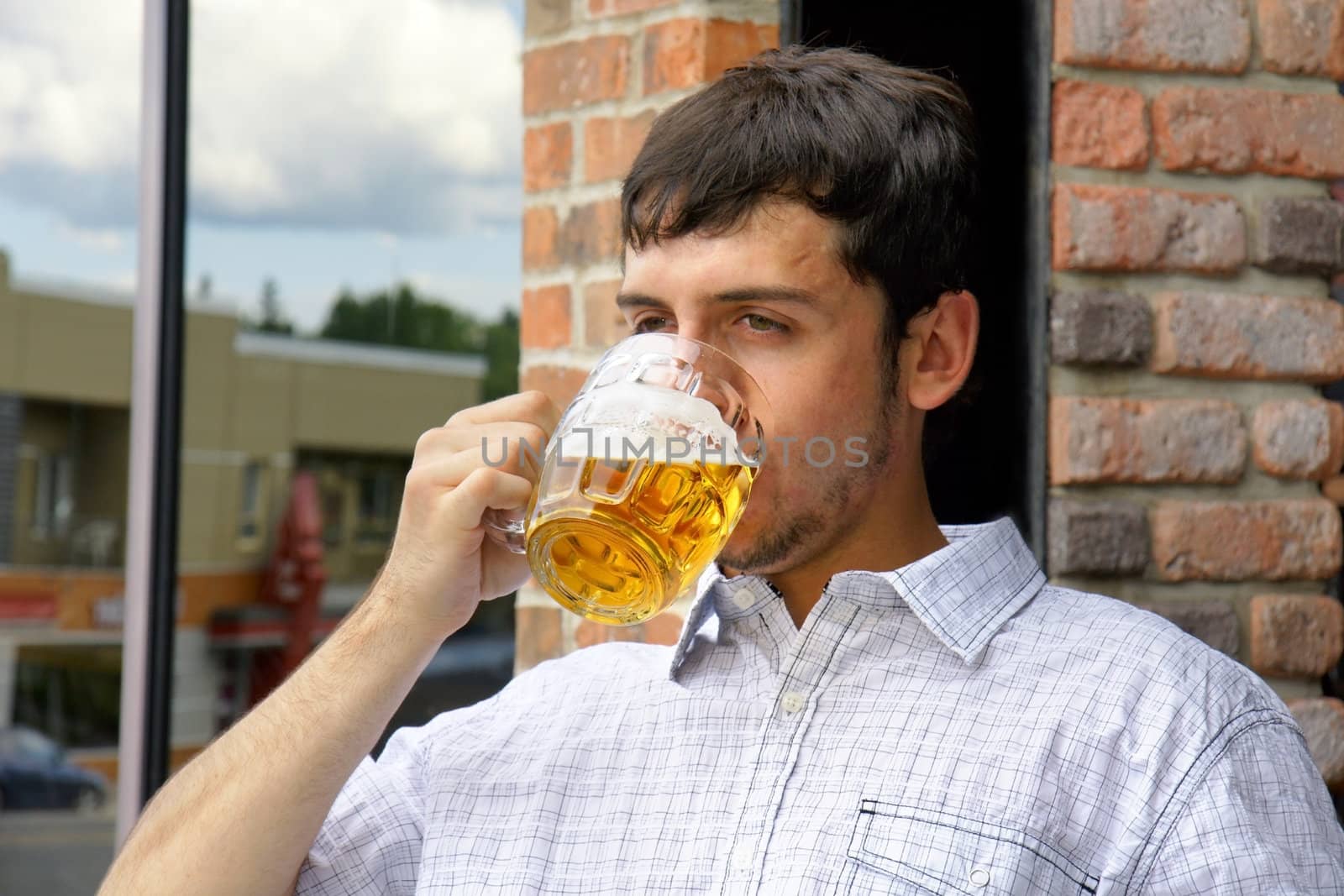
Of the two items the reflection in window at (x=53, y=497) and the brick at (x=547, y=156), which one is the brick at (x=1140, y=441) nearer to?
the brick at (x=547, y=156)

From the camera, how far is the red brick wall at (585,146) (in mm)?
1515

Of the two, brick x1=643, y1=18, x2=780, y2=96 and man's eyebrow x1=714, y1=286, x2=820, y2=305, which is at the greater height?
brick x1=643, y1=18, x2=780, y2=96

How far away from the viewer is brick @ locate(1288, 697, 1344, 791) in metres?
1.41

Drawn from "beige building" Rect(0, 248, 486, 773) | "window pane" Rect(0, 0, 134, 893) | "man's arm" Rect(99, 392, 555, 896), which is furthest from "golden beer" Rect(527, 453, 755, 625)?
"window pane" Rect(0, 0, 134, 893)

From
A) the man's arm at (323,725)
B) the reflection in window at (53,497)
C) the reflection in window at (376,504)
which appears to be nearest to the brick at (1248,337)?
the man's arm at (323,725)

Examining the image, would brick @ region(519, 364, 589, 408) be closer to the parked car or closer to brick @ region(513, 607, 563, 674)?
brick @ region(513, 607, 563, 674)

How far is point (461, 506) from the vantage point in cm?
108

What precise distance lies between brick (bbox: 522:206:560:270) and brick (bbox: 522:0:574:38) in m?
0.22

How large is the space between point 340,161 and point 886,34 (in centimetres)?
143

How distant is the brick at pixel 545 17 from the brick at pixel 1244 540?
913 millimetres

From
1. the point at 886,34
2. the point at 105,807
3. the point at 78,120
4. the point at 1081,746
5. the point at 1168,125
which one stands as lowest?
the point at 105,807

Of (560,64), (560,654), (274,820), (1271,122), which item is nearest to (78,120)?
(560,64)

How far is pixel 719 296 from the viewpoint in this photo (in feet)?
3.73

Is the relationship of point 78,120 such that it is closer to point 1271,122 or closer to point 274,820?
point 274,820
